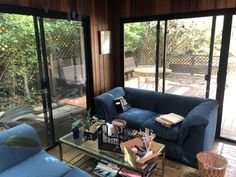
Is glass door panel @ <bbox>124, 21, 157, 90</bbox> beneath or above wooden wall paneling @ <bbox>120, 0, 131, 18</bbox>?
beneath

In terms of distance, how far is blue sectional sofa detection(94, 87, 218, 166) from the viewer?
2.43 m

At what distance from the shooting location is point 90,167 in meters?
2.55

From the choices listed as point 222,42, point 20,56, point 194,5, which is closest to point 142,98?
point 222,42

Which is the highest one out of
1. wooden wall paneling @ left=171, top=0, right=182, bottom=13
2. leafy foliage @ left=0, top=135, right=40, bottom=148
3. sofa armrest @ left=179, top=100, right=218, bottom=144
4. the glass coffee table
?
wooden wall paneling @ left=171, top=0, right=182, bottom=13

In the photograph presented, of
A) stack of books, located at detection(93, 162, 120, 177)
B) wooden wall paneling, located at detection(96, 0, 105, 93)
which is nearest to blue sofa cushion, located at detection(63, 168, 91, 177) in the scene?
stack of books, located at detection(93, 162, 120, 177)

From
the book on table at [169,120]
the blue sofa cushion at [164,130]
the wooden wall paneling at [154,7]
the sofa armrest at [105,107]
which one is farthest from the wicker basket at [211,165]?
the wooden wall paneling at [154,7]

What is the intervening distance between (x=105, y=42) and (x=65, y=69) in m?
1.00

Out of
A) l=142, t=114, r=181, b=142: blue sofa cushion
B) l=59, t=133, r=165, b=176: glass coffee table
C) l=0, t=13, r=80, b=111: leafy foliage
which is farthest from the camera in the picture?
l=142, t=114, r=181, b=142: blue sofa cushion

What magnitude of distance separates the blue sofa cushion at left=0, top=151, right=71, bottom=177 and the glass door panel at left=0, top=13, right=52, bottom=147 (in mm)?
655

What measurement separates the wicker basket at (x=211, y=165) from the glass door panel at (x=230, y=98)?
1.03m

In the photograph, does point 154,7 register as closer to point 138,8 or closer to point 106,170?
point 138,8

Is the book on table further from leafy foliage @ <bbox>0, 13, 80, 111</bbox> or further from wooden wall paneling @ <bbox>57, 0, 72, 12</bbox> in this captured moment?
wooden wall paneling @ <bbox>57, 0, 72, 12</bbox>

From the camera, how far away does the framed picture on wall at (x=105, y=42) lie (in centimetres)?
369

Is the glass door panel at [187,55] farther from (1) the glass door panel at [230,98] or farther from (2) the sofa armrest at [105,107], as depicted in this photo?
(2) the sofa armrest at [105,107]
